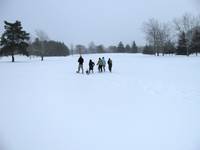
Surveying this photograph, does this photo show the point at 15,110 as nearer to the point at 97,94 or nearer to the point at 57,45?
the point at 97,94

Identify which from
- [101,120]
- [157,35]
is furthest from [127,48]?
[101,120]

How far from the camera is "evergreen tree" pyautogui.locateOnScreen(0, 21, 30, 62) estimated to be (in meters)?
43.9

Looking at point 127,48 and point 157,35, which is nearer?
point 157,35

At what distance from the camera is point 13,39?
45.0m

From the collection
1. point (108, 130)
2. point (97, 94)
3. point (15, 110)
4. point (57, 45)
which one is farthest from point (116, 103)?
point (57, 45)

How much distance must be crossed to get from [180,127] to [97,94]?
239 inches

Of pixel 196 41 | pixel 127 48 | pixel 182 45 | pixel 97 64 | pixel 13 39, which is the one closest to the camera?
pixel 97 64

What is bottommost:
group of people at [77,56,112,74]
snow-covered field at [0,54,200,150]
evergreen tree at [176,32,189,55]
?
snow-covered field at [0,54,200,150]

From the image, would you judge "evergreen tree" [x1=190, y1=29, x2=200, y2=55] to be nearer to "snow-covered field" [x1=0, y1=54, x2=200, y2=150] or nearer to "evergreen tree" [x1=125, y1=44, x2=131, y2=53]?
"snow-covered field" [x1=0, y1=54, x2=200, y2=150]

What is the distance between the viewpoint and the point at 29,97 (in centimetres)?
1233

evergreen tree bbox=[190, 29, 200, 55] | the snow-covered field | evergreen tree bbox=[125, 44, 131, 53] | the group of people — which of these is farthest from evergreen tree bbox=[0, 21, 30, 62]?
evergreen tree bbox=[125, 44, 131, 53]

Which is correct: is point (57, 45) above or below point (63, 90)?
above

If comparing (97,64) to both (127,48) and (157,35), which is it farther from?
(127,48)

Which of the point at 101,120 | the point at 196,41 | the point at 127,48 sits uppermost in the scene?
the point at 127,48
